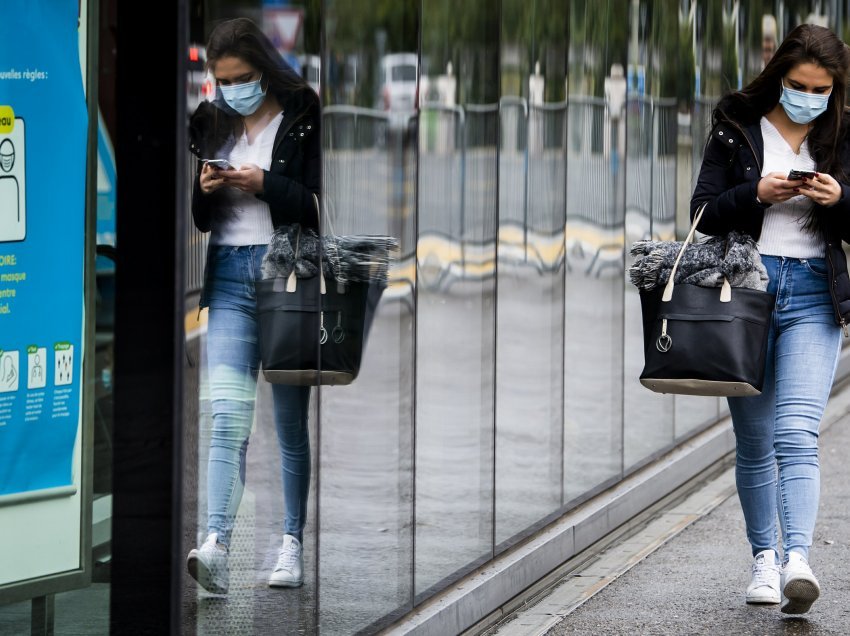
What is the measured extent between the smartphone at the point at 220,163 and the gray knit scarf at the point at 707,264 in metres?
1.73

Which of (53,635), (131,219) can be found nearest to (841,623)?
(53,635)

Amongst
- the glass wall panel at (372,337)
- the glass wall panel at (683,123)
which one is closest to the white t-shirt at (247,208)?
the glass wall panel at (372,337)

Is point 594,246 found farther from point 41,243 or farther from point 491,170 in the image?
point 41,243

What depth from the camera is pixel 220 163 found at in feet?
11.5

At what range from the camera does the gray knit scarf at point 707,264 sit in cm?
479

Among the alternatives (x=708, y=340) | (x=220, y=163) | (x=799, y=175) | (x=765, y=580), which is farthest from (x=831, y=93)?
(x=220, y=163)

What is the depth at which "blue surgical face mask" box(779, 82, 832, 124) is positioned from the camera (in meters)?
4.89

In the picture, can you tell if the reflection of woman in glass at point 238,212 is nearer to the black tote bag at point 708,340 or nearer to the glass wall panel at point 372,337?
the glass wall panel at point 372,337

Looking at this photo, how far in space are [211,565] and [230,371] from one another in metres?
0.43

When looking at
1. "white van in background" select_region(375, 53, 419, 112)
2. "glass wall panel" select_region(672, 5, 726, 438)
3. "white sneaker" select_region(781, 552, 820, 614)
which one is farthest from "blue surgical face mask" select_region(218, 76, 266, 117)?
"glass wall panel" select_region(672, 5, 726, 438)

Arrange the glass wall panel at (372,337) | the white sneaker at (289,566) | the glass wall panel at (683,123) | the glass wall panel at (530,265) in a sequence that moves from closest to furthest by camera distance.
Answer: the white sneaker at (289,566) < the glass wall panel at (372,337) < the glass wall panel at (530,265) < the glass wall panel at (683,123)

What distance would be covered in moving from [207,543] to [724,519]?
371cm

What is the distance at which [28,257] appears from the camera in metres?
3.79

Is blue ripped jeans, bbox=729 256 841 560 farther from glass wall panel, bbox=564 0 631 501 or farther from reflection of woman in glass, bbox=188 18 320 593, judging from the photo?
reflection of woman in glass, bbox=188 18 320 593
